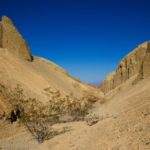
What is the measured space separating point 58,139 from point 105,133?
3.43 meters

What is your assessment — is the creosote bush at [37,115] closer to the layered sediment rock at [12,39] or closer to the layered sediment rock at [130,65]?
the layered sediment rock at [12,39]

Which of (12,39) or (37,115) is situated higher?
(12,39)

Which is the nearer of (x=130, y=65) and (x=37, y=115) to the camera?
(x=37, y=115)

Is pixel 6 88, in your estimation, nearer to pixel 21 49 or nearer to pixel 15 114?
pixel 15 114

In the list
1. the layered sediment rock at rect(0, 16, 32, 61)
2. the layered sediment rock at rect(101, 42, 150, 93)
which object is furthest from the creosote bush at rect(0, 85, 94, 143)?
the layered sediment rock at rect(101, 42, 150, 93)

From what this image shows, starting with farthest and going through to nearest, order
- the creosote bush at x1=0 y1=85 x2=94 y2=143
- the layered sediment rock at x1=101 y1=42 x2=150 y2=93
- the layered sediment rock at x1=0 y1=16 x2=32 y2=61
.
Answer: the layered sediment rock at x1=101 y1=42 x2=150 y2=93 → the layered sediment rock at x1=0 y1=16 x2=32 y2=61 → the creosote bush at x1=0 y1=85 x2=94 y2=143

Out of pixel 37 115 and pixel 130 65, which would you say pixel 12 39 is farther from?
pixel 37 115

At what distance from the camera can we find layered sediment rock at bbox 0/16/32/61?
40125 millimetres

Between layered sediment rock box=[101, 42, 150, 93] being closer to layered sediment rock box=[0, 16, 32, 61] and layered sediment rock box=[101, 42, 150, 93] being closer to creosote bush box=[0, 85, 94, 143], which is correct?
layered sediment rock box=[0, 16, 32, 61]

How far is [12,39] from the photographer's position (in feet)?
134

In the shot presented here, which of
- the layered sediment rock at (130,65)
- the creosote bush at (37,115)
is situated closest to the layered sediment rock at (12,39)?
the creosote bush at (37,115)

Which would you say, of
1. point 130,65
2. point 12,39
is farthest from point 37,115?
point 130,65

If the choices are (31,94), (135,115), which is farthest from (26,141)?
(31,94)

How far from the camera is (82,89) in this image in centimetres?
4738
